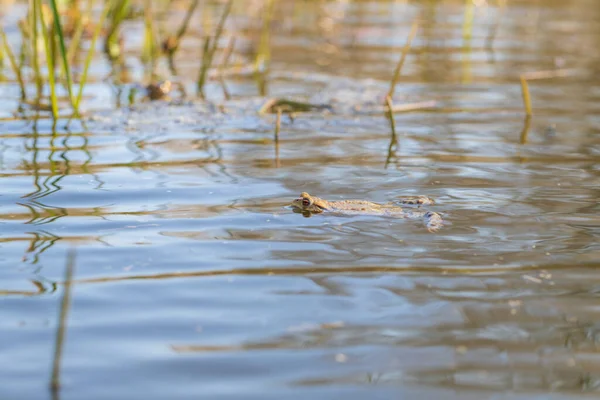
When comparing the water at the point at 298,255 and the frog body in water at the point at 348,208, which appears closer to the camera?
the water at the point at 298,255

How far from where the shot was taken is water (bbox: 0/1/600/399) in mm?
2242

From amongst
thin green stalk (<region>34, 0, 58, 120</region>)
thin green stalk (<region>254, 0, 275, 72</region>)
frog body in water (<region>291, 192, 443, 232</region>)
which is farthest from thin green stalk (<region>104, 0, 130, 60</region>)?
frog body in water (<region>291, 192, 443, 232</region>)

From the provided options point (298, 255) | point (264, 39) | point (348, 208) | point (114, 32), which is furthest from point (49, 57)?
point (114, 32)

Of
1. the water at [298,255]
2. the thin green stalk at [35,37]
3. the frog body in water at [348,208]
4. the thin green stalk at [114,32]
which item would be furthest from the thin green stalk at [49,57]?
the thin green stalk at [114,32]

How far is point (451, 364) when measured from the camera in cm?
228

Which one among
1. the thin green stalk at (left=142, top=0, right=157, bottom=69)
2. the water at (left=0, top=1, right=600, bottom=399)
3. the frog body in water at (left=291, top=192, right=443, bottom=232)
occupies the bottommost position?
the water at (left=0, top=1, right=600, bottom=399)

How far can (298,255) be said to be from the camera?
10.4ft

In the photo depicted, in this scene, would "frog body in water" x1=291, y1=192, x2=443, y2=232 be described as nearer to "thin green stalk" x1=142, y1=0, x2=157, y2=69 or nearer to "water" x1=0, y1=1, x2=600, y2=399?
"water" x1=0, y1=1, x2=600, y2=399

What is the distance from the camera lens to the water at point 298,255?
2242 millimetres

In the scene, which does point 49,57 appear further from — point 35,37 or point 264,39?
point 264,39

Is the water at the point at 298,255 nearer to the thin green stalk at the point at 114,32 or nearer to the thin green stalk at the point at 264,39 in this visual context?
the thin green stalk at the point at 264,39

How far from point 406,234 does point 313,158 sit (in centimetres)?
153

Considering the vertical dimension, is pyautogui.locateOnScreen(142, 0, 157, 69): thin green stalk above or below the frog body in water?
above

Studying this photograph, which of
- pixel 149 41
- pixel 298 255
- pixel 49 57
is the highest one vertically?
pixel 49 57
